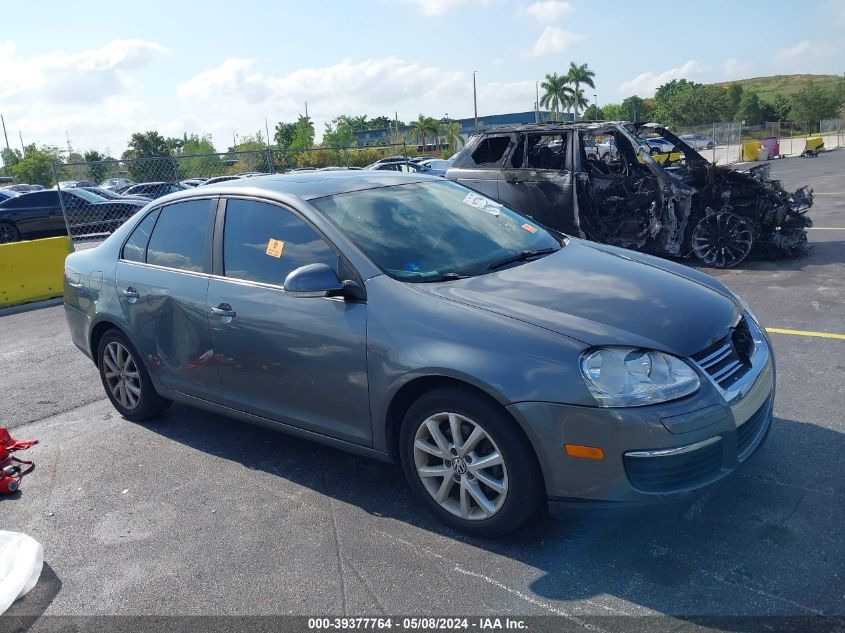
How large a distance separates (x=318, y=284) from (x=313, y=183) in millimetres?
991

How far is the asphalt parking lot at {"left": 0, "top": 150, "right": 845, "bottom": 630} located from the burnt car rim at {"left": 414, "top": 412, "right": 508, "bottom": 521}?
188mm

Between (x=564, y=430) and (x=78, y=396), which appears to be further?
(x=78, y=396)

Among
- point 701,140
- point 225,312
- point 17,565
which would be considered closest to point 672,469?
point 225,312

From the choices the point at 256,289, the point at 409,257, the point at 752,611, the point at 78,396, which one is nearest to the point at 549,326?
the point at 409,257

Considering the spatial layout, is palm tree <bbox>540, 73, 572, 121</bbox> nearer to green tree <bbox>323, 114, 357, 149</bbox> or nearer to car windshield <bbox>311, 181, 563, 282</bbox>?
green tree <bbox>323, 114, 357, 149</bbox>

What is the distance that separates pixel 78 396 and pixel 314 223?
10.7 feet

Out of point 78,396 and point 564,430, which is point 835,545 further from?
point 78,396

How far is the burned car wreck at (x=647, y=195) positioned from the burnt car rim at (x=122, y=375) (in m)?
5.05

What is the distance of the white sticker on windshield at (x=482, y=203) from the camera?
4.44m

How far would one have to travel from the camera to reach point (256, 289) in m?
3.94

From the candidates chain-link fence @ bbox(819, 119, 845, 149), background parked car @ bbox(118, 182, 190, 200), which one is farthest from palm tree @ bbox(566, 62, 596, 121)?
background parked car @ bbox(118, 182, 190, 200)

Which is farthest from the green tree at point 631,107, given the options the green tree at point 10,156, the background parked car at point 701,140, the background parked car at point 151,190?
the background parked car at point 151,190

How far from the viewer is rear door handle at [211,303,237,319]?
401 cm

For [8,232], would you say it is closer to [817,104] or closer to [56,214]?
[56,214]
